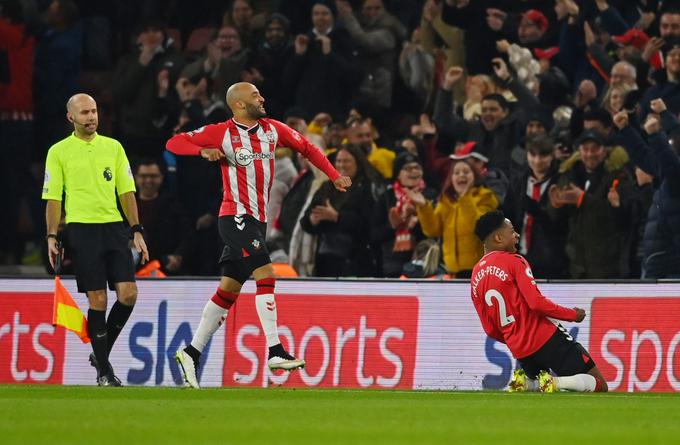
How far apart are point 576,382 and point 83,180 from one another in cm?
450

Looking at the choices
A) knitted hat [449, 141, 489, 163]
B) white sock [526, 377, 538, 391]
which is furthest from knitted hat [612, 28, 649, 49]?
white sock [526, 377, 538, 391]

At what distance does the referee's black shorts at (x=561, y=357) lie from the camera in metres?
13.0

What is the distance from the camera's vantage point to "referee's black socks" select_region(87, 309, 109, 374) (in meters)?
13.7

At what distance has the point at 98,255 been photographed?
13.6 metres

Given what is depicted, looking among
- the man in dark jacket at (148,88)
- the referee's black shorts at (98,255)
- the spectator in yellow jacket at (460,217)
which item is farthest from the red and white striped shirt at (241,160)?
the man in dark jacket at (148,88)

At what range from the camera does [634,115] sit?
17.3 m

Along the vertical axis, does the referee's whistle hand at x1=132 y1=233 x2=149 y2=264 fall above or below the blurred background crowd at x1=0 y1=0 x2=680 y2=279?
below

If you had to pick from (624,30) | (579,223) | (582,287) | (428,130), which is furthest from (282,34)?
(582,287)

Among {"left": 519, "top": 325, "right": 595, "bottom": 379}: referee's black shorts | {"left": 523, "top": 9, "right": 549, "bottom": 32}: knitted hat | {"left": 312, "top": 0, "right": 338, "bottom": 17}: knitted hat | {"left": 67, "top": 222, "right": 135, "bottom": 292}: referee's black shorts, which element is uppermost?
{"left": 312, "top": 0, "right": 338, "bottom": 17}: knitted hat

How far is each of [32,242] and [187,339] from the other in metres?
7.06

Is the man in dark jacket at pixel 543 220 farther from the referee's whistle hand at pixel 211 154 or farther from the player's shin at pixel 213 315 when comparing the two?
the referee's whistle hand at pixel 211 154

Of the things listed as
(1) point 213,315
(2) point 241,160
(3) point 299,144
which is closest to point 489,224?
(3) point 299,144

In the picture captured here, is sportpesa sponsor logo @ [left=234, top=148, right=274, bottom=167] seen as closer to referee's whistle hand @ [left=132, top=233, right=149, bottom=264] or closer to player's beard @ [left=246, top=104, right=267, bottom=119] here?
player's beard @ [left=246, top=104, right=267, bottom=119]

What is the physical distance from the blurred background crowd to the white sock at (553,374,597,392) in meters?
3.38
